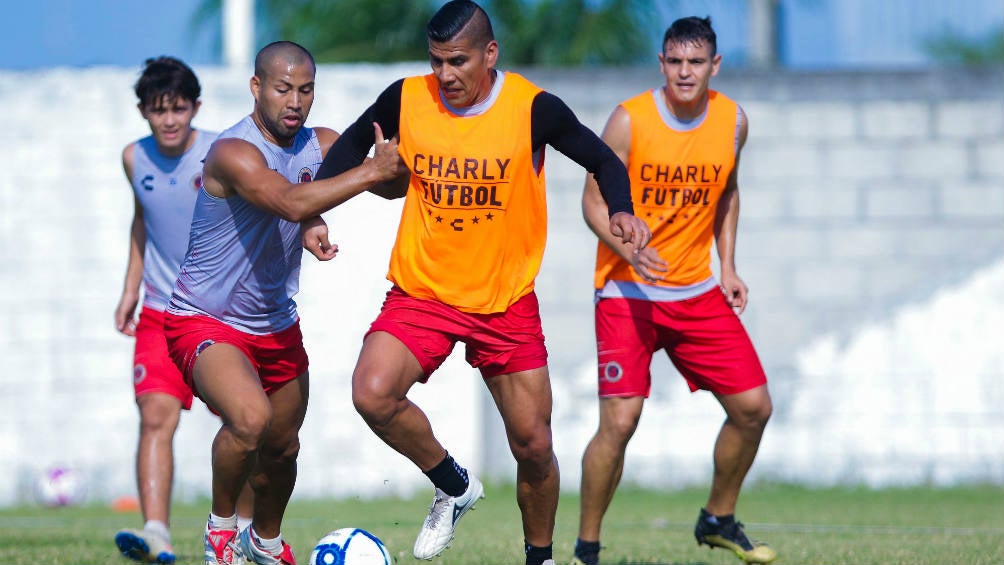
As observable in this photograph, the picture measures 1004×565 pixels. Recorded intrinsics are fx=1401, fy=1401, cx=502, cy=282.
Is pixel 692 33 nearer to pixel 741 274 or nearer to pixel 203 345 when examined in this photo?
pixel 203 345

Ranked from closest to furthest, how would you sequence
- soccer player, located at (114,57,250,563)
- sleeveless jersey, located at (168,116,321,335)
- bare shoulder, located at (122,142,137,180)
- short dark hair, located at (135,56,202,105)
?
sleeveless jersey, located at (168,116,321,335) < soccer player, located at (114,57,250,563) < short dark hair, located at (135,56,202,105) < bare shoulder, located at (122,142,137,180)

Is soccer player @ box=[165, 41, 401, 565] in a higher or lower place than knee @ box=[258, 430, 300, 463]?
higher

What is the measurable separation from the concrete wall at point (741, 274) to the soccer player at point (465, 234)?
617 cm

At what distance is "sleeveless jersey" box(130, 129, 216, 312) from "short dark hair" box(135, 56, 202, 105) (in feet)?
1.17

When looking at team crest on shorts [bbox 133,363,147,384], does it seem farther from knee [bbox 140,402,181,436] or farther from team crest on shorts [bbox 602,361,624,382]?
team crest on shorts [bbox 602,361,624,382]

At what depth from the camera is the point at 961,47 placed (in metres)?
55.2

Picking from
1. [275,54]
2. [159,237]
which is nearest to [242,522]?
[159,237]

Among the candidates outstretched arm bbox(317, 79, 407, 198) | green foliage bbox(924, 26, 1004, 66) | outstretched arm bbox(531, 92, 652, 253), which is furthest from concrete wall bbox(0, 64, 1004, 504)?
green foliage bbox(924, 26, 1004, 66)

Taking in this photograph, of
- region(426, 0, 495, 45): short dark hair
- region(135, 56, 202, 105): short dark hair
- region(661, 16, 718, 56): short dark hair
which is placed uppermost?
region(661, 16, 718, 56): short dark hair

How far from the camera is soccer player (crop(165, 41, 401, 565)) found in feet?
18.5

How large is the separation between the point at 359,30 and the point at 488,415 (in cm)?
1096

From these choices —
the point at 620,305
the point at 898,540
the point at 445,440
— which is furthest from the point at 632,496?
the point at 620,305

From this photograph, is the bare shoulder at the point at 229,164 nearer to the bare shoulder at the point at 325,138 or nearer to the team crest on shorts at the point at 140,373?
the bare shoulder at the point at 325,138

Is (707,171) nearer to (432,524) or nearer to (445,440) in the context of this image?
(432,524)
